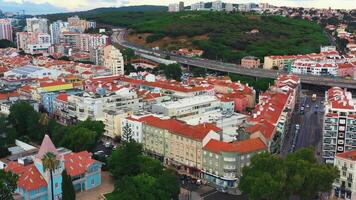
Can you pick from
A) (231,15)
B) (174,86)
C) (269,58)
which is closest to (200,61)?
(269,58)

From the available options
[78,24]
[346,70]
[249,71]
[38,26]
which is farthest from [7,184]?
[78,24]

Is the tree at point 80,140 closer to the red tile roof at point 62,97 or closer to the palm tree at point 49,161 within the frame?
the palm tree at point 49,161

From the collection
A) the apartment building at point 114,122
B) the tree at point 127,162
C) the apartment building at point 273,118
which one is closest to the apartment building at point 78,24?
the apartment building at point 273,118

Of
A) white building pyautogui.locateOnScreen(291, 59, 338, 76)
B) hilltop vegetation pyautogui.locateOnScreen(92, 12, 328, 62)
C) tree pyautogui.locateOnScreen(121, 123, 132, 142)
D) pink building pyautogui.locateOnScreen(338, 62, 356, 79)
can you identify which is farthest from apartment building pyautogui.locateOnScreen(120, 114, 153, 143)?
hilltop vegetation pyautogui.locateOnScreen(92, 12, 328, 62)

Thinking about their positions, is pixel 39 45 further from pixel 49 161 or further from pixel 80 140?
pixel 49 161

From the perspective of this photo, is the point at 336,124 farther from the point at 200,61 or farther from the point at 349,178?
the point at 200,61

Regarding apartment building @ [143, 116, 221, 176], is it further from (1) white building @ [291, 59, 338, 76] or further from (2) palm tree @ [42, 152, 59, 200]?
(1) white building @ [291, 59, 338, 76]
